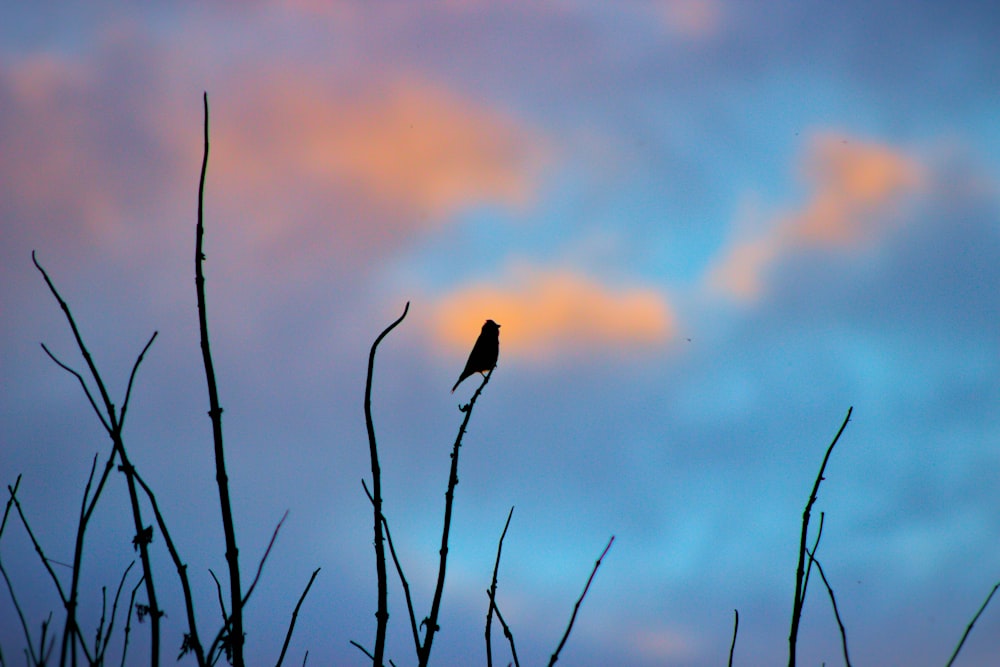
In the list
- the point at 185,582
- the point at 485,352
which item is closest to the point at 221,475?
the point at 185,582

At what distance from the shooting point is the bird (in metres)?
13.4

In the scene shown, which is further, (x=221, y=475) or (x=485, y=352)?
(x=485, y=352)

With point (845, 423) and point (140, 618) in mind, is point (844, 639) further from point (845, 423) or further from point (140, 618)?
point (140, 618)

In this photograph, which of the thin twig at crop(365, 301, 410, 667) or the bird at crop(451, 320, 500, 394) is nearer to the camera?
the thin twig at crop(365, 301, 410, 667)

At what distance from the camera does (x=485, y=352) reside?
13.6 meters

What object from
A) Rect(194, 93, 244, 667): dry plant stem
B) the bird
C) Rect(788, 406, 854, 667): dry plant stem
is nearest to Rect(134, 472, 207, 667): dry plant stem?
Rect(194, 93, 244, 667): dry plant stem

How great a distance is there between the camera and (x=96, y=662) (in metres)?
3.09

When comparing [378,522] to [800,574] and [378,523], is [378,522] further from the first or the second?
[800,574]

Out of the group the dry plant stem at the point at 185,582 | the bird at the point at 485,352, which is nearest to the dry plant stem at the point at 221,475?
the dry plant stem at the point at 185,582

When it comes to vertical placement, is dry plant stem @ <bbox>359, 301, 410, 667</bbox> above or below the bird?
below

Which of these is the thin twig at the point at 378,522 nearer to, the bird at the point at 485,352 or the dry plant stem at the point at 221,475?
the dry plant stem at the point at 221,475

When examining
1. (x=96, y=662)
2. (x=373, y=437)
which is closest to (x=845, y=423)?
(x=373, y=437)

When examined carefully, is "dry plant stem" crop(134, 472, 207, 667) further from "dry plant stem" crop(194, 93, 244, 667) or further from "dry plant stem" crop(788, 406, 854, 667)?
"dry plant stem" crop(788, 406, 854, 667)

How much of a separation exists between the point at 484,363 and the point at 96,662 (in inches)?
421
